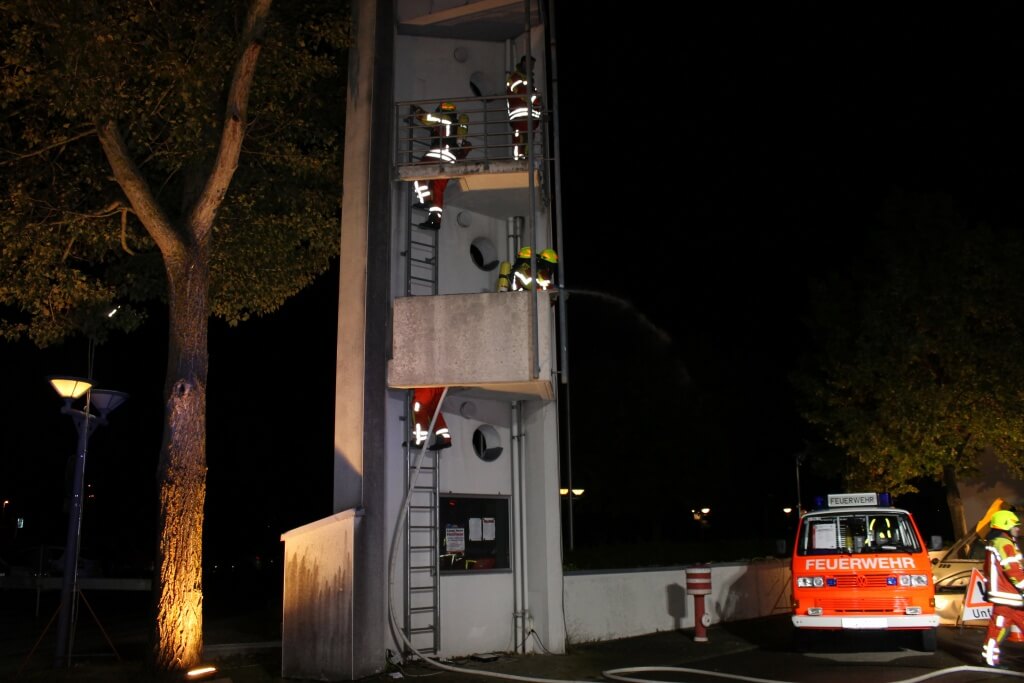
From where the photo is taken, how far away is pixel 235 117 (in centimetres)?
1136

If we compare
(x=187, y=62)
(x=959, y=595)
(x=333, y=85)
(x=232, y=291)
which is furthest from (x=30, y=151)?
(x=959, y=595)

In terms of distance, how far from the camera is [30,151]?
12.7 meters

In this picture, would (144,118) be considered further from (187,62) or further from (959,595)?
(959,595)

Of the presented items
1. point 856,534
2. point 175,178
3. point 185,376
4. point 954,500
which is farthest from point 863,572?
point 954,500

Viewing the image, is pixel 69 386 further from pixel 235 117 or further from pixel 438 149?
pixel 438 149

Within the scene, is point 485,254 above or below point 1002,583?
above

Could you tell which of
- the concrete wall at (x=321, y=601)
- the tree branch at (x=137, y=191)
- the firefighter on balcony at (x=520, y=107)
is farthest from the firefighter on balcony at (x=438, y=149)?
the concrete wall at (x=321, y=601)

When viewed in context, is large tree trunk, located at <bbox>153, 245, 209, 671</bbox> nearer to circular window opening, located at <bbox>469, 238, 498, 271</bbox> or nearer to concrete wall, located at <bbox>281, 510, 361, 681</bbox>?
concrete wall, located at <bbox>281, 510, 361, 681</bbox>

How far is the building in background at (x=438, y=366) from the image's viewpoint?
34.8 ft

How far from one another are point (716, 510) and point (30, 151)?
4885cm

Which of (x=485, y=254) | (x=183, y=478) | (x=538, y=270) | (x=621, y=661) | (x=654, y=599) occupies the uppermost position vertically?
(x=485, y=254)

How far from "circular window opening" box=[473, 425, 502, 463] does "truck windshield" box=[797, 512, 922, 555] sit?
14.8ft

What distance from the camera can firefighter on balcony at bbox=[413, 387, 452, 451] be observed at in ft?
37.9

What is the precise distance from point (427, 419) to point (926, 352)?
55.4 feet
